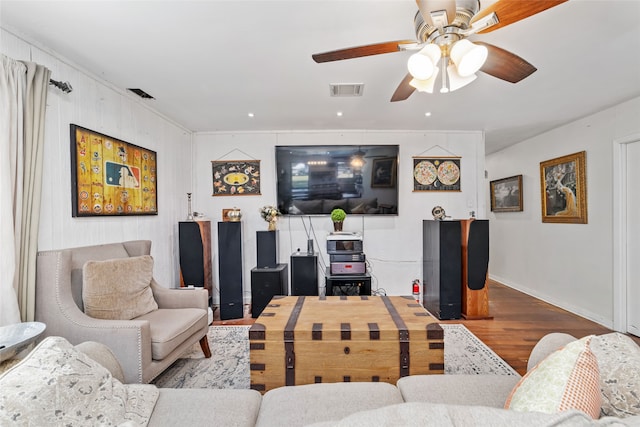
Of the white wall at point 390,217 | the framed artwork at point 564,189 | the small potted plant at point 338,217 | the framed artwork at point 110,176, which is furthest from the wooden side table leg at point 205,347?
the framed artwork at point 564,189

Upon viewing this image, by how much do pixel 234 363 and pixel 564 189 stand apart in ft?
14.2

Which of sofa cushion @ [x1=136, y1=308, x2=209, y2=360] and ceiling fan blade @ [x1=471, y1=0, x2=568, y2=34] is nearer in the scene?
ceiling fan blade @ [x1=471, y1=0, x2=568, y2=34]

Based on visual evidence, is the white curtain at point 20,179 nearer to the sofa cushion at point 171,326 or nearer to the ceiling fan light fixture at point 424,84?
the sofa cushion at point 171,326

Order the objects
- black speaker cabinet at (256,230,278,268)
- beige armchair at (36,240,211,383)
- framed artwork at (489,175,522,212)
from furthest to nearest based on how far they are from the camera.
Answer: framed artwork at (489,175,522,212)
black speaker cabinet at (256,230,278,268)
beige armchair at (36,240,211,383)

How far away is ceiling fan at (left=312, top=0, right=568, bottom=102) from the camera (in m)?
1.17

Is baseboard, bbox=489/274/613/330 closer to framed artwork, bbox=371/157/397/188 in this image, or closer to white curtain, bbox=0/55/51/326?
framed artwork, bbox=371/157/397/188

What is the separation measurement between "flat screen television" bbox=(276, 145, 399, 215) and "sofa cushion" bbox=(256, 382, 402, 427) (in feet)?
8.91

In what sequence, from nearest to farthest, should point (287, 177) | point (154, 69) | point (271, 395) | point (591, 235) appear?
point (271, 395) → point (154, 69) → point (591, 235) → point (287, 177)

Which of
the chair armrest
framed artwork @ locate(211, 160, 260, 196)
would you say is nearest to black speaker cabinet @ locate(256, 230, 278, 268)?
framed artwork @ locate(211, 160, 260, 196)

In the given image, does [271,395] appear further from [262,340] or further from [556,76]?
[556,76]

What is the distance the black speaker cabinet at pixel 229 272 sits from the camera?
3.39m

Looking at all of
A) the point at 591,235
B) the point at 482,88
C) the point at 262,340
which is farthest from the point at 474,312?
the point at 262,340

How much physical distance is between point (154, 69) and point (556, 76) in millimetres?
3225

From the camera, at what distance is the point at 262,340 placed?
1687 mm
